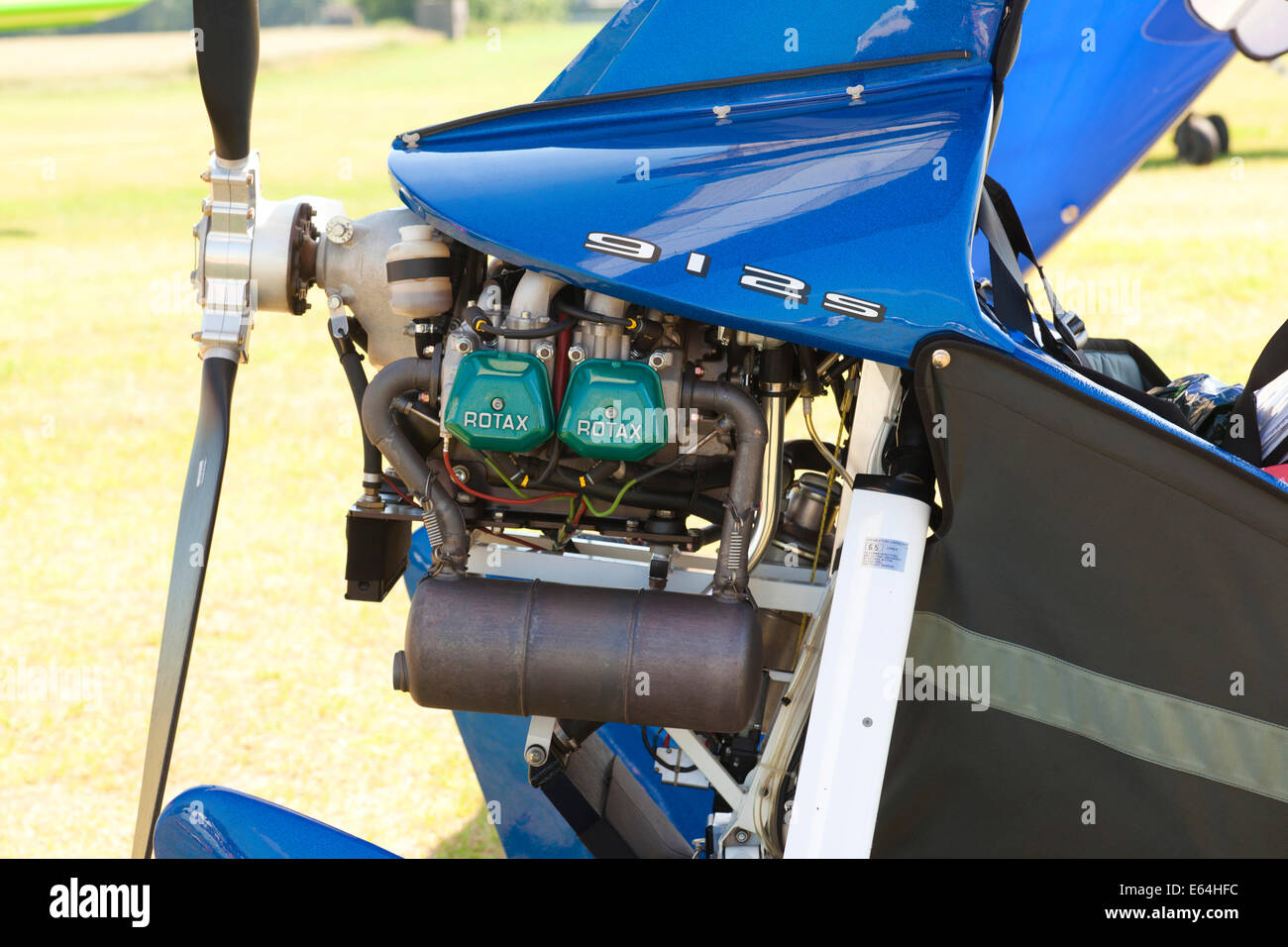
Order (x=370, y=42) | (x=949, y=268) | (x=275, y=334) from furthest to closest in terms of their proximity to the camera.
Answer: (x=370, y=42) → (x=275, y=334) → (x=949, y=268)

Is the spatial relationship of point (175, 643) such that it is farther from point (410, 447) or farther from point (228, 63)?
point (228, 63)

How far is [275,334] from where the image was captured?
901 cm

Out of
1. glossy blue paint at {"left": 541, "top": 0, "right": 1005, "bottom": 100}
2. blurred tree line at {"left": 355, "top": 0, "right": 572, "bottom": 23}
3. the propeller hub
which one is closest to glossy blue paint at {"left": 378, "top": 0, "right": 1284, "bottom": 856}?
glossy blue paint at {"left": 541, "top": 0, "right": 1005, "bottom": 100}

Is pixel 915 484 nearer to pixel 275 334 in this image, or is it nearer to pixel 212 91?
pixel 212 91

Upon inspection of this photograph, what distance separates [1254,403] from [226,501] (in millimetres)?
4582

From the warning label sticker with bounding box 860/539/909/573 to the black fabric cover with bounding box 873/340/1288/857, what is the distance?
6 cm

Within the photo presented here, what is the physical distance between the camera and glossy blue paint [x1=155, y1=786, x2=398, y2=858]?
2.12 meters

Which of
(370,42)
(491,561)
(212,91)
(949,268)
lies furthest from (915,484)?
(370,42)

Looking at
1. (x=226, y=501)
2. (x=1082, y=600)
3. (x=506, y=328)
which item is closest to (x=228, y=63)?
(x=506, y=328)

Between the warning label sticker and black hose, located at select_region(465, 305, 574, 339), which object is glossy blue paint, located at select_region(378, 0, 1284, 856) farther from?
the warning label sticker

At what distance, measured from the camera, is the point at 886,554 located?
71.5 inches

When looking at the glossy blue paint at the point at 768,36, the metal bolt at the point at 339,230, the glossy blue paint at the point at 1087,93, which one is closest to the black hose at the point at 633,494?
the metal bolt at the point at 339,230

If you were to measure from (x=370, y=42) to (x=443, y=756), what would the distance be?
38772mm
